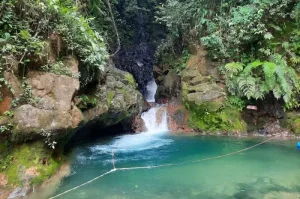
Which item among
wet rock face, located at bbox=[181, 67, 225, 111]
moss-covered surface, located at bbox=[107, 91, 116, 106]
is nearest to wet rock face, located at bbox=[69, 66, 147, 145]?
moss-covered surface, located at bbox=[107, 91, 116, 106]

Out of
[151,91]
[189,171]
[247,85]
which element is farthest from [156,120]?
[189,171]

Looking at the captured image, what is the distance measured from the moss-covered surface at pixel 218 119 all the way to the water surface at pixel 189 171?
0.97 metres

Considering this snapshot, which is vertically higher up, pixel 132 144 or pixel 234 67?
pixel 234 67

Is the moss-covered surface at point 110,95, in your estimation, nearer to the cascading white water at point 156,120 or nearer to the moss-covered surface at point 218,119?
the cascading white water at point 156,120

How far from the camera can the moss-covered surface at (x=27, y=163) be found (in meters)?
5.03

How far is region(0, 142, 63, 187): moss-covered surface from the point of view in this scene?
5031 mm

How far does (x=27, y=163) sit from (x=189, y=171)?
3776 mm

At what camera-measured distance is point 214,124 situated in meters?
11.3

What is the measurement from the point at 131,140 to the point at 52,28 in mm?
5634

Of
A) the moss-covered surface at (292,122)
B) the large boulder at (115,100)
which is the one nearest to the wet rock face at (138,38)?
the large boulder at (115,100)

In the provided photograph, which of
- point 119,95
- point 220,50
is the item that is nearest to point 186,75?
point 220,50

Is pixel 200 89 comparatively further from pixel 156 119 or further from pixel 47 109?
pixel 47 109

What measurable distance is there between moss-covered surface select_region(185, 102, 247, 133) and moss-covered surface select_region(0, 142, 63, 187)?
7124mm

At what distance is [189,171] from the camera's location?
665 centimetres
